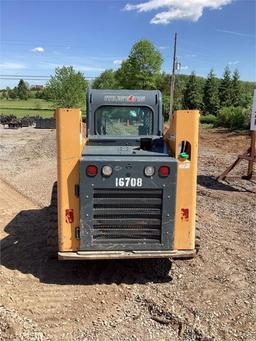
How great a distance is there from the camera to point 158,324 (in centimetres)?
418

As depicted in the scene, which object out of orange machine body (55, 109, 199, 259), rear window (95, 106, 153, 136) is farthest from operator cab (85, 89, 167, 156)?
orange machine body (55, 109, 199, 259)

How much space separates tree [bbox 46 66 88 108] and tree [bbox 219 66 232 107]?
63.6 feet

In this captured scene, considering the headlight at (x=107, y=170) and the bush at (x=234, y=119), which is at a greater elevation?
the headlight at (x=107, y=170)

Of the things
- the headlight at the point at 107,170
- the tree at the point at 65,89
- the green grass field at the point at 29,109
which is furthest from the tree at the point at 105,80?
the headlight at the point at 107,170

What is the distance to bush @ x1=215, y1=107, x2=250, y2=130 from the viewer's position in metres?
29.9

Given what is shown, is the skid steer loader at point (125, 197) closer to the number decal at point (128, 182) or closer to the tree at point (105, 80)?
the number decal at point (128, 182)

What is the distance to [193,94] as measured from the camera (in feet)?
197

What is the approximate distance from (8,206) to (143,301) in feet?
15.4

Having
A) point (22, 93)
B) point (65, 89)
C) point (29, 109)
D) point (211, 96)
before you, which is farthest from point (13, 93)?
point (211, 96)

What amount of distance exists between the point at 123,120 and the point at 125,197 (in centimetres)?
192

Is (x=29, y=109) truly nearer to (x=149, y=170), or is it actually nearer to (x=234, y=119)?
(x=234, y=119)

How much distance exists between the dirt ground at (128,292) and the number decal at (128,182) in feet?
4.03

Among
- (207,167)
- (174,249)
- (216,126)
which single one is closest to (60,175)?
(174,249)

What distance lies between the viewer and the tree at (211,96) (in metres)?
58.5
